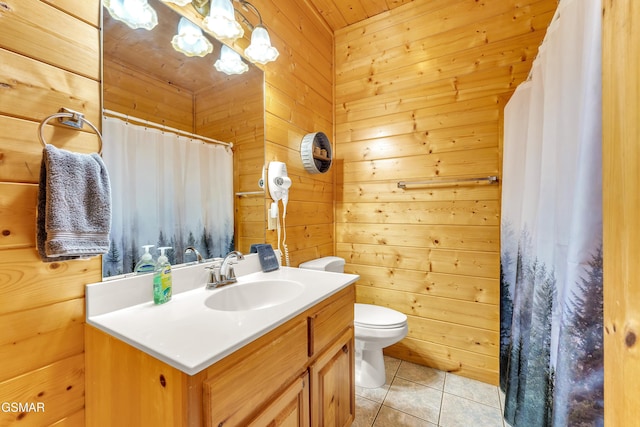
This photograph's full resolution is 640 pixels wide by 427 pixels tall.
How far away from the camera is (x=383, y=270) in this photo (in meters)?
2.11

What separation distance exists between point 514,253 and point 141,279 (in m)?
1.86

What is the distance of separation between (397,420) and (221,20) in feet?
7.27

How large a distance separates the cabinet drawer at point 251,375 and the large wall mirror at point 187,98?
584mm

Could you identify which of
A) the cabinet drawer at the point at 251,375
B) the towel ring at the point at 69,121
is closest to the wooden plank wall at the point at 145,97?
A: the towel ring at the point at 69,121

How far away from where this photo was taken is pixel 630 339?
499mm

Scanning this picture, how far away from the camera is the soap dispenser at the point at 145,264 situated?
38.7 inches

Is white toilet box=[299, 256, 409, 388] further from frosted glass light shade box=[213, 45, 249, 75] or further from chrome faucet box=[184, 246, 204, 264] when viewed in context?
frosted glass light shade box=[213, 45, 249, 75]

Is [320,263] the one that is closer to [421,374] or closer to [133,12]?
[421,374]

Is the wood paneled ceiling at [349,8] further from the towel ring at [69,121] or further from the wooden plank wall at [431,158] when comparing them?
the towel ring at [69,121]

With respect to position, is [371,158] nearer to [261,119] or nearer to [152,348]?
[261,119]

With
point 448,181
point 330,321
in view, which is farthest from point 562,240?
point 448,181

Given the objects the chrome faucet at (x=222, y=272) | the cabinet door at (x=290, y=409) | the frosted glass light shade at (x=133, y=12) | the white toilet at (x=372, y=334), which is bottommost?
the white toilet at (x=372, y=334)

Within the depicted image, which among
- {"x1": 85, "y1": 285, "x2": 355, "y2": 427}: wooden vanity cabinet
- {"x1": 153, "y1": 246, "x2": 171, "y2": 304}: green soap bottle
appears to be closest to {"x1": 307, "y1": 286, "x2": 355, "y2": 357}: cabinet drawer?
{"x1": 85, "y1": 285, "x2": 355, "y2": 427}: wooden vanity cabinet

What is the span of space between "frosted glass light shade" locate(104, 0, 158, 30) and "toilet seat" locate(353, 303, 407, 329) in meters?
1.72
